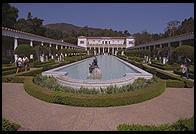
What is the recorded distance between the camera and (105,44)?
66.8 meters

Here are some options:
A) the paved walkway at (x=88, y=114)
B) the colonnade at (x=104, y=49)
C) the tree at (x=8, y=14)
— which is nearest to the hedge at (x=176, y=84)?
the paved walkway at (x=88, y=114)

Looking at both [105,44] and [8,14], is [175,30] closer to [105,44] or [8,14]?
[105,44]

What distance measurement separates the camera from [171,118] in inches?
193

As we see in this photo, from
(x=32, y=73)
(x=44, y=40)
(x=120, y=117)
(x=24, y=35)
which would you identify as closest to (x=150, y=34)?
(x=44, y=40)

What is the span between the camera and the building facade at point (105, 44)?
217ft

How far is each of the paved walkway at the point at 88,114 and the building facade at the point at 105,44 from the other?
57740mm

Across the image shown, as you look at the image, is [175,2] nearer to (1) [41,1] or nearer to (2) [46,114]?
(1) [41,1]

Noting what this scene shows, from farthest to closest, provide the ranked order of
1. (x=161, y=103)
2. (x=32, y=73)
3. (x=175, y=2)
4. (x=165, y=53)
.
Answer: (x=165, y=53) < (x=32, y=73) < (x=161, y=103) < (x=175, y=2)

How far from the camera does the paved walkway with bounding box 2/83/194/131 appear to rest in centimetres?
443

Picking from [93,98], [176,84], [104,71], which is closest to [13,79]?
[93,98]

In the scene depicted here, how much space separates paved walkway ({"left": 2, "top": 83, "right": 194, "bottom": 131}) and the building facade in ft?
189

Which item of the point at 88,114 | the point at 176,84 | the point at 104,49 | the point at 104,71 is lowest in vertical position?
the point at 88,114

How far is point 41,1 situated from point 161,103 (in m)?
5.36

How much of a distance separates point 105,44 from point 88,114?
62.6 m
